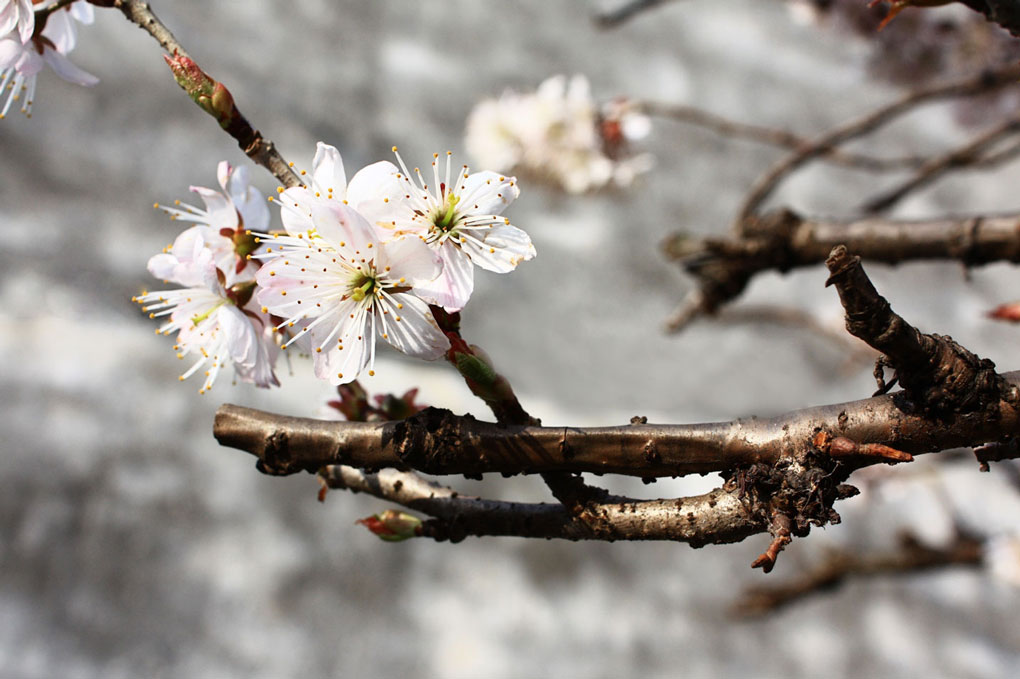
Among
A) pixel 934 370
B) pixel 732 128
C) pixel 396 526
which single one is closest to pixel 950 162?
pixel 732 128

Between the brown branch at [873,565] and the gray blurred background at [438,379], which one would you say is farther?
the brown branch at [873,565]

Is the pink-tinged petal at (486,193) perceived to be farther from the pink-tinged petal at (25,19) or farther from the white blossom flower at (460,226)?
the pink-tinged petal at (25,19)

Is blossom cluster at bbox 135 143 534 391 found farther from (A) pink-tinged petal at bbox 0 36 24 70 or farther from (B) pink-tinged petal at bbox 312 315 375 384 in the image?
(A) pink-tinged petal at bbox 0 36 24 70

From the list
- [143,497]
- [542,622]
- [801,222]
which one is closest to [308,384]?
[143,497]

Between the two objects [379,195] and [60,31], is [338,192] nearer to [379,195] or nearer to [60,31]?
[379,195]

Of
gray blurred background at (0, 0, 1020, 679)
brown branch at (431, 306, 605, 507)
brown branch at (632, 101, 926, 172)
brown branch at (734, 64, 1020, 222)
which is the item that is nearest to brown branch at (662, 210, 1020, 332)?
brown branch at (734, 64, 1020, 222)

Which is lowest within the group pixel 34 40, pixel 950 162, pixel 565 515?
pixel 565 515

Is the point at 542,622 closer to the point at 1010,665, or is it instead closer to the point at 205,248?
the point at 1010,665

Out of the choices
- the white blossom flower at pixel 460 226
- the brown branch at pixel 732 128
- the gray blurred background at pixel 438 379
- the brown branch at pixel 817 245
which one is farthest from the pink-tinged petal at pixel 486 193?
the gray blurred background at pixel 438 379
